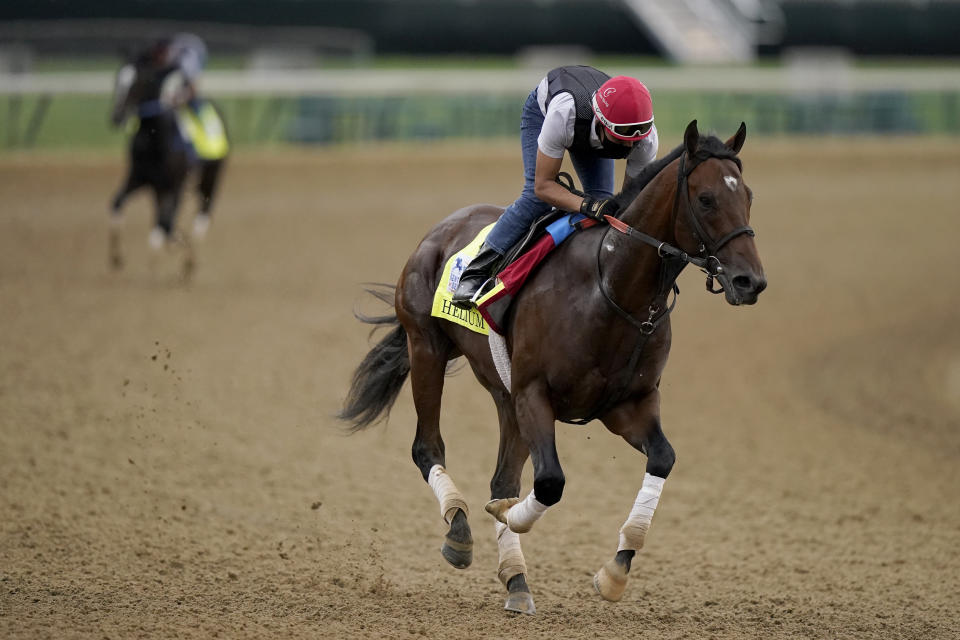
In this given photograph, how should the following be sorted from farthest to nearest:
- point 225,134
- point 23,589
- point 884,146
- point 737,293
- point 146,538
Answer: point 884,146 < point 225,134 < point 146,538 < point 23,589 < point 737,293

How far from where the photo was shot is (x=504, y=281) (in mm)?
5254

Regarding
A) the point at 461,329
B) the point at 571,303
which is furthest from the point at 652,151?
the point at 461,329

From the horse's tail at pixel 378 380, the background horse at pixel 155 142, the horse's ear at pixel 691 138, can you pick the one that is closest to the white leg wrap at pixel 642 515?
the horse's ear at pixel 691 138

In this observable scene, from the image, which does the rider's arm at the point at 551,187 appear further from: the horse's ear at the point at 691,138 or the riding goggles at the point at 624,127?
the horse's ear at the point at 691,138

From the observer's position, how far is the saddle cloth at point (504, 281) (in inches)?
205

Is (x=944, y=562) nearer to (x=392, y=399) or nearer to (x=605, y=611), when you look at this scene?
(x=605, y=611)

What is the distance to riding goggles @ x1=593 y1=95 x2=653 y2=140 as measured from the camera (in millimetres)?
4855

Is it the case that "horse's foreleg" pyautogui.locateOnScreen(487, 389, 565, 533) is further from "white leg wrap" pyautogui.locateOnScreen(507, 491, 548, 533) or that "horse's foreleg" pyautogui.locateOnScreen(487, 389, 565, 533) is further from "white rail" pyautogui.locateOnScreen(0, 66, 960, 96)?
"white rail" pyautogui.locateOnScreen(0, 66, 960, 96)

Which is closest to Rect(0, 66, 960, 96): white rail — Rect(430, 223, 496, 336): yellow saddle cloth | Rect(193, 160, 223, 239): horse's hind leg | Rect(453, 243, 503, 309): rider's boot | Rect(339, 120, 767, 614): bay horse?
Rect(193, 160, 223, 239): horse's hind leg

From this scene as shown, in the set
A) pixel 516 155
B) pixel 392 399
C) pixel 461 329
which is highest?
pixel 461 329

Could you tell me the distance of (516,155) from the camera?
825 inches

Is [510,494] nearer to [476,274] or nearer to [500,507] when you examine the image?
[500,507]

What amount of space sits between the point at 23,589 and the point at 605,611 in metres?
2.65

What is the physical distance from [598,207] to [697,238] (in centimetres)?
52
